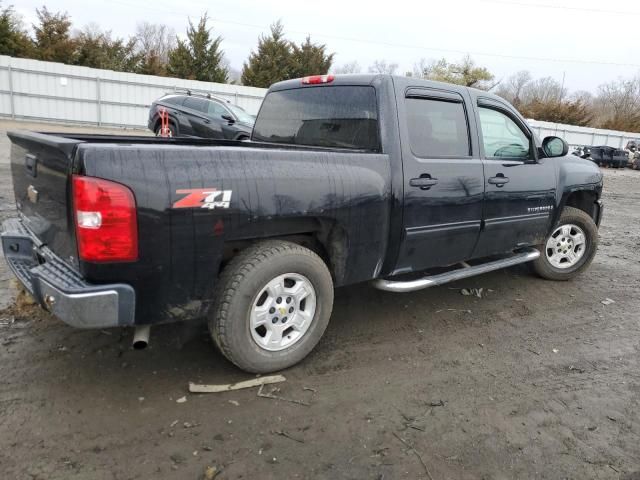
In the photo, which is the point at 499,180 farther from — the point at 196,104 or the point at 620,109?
the point at 620,109

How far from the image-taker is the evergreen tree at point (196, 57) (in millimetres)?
29859

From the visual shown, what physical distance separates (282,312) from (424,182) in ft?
4.76

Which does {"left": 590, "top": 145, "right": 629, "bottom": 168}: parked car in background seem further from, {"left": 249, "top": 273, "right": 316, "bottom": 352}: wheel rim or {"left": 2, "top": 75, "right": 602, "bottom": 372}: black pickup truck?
{"left": 249, "top": 273, "right": 316, "bottom": 352}: wheel rim

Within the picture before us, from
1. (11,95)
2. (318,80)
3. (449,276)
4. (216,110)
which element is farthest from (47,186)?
(11,95)

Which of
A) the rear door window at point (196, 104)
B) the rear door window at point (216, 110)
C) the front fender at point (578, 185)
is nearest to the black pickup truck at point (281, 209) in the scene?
the front fender at point (578, 185)

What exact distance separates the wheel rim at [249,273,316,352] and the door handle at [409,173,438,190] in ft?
3.62

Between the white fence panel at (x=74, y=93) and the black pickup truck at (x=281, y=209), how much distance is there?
64.3 feet

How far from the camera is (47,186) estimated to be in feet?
9.04

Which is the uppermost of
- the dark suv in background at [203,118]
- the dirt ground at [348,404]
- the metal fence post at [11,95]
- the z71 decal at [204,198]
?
the metal fence post at [11,95]

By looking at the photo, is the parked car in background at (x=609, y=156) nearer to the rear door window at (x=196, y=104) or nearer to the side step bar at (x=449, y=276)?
the rear door window at (x=196, y=104)

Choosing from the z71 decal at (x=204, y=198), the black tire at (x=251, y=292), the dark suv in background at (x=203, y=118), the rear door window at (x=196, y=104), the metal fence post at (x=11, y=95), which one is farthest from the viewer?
the metal fence post at (x=11, y=95)

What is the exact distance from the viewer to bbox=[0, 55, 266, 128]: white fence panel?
65.4ft

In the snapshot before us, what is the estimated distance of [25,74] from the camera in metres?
20.0

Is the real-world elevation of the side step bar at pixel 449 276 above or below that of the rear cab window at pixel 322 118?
below
